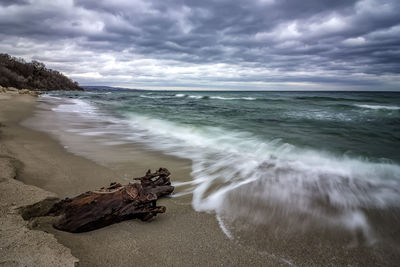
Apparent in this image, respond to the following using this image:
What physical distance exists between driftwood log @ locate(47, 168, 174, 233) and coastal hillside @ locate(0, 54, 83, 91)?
57643 millimetres

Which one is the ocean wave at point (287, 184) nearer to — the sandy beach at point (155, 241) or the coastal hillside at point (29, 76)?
the sandy beach at point (155, 241)

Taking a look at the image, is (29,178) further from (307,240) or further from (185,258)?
(307,240)

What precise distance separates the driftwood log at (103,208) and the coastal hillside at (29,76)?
57.6 meters

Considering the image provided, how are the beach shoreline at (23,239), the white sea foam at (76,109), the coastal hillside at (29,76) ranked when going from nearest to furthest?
the beach shoreline at (23,239)
the white sea foam at (76,109)
the coastal hillside at (29,76)

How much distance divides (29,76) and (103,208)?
242ft

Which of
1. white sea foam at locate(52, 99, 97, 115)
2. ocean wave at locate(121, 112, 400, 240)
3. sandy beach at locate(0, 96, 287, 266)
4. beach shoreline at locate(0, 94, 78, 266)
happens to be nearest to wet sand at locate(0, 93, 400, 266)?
sandy beach at locate(0, 96, 287, 266)

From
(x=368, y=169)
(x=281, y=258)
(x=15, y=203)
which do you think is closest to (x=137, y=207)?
(x=15, y=203)

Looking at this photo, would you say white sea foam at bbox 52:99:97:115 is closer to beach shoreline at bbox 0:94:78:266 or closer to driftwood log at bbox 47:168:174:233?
beach shoreline at bbox 0:94:78:266

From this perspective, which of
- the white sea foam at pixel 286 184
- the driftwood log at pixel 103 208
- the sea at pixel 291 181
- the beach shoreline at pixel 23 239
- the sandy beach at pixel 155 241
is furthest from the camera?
the white sea foam at pixel 286 184

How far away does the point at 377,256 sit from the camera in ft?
6.88

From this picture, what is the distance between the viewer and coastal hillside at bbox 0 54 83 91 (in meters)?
48.3

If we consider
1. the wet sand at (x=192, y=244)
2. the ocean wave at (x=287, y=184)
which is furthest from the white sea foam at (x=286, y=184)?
the wet sand at (x=192, y=244)

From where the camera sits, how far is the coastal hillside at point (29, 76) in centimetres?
4834

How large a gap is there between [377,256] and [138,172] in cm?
323
